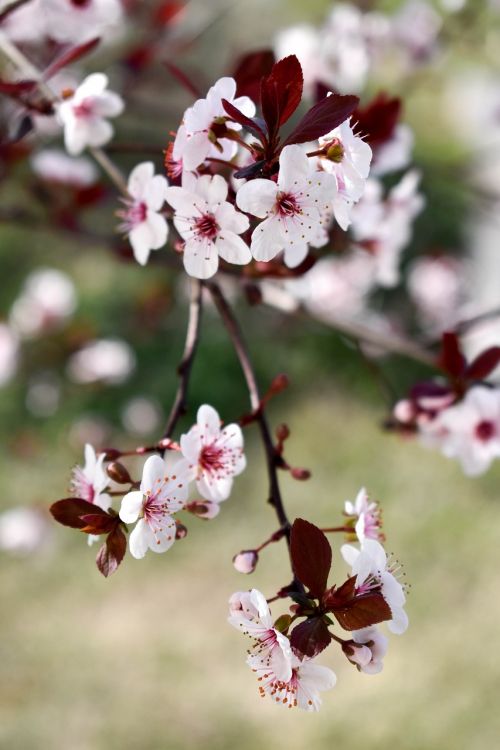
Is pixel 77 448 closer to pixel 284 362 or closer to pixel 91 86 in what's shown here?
pixel 284 362

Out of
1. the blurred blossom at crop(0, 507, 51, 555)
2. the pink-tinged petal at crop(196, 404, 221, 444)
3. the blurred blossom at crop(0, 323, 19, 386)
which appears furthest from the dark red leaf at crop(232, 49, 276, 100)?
the blurred blossom at crop(0, 323, 19, 386)

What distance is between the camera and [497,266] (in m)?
3.61

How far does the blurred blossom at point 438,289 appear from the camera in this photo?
316cm

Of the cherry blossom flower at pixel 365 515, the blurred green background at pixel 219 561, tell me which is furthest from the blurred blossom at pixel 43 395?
the cherry blossom flower at pixel 365 515

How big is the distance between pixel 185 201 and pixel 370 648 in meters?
0.41

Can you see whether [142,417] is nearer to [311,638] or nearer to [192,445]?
[192,445]

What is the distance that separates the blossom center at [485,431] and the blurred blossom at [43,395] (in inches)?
84.9

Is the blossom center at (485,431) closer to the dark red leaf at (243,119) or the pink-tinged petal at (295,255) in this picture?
the pink-tinged petal at (295,255)

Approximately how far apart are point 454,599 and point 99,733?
3.24ft

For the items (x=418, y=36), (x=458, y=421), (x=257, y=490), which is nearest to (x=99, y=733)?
(x=257, y=490)

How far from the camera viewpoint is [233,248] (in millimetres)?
736

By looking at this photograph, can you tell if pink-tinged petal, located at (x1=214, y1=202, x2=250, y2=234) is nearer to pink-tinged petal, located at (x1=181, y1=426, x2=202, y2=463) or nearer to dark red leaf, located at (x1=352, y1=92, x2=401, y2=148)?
pink-tinged petal, located at (x1=181, y1=426, x2=202, y2=463)

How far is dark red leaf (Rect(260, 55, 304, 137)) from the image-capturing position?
2.32 feet

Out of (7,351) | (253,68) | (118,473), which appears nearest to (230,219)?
(118,473)
